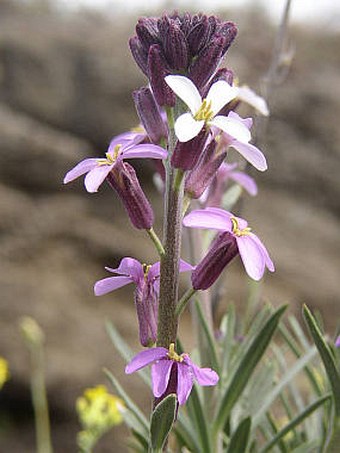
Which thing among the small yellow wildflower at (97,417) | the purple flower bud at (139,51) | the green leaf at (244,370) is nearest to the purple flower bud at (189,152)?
the purple flower bud at (139,51)

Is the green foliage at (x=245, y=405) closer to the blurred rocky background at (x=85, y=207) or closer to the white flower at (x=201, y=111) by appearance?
the white flower at (x=201, y=111)

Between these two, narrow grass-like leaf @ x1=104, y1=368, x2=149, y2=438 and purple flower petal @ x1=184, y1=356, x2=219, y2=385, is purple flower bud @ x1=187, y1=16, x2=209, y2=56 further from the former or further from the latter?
narrow grass-like leaf @ x1=104, y1=368, x2=149, y2=438

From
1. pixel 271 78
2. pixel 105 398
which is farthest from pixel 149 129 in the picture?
pixel 105 398

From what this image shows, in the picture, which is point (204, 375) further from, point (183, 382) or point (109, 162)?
point (109, 162)

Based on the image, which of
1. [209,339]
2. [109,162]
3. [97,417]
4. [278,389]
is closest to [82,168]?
[109,162]

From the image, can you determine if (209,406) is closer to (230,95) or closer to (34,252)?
(230,95)

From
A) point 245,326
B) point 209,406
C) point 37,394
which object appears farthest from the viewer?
point 37,394
